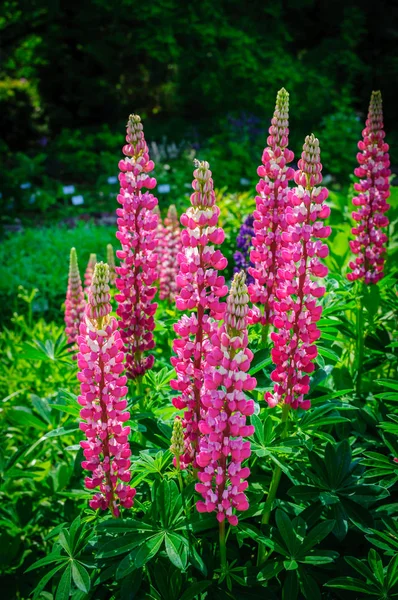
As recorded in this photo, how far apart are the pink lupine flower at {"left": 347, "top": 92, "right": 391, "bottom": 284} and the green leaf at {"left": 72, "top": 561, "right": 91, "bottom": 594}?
1.62 m

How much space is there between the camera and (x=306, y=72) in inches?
440

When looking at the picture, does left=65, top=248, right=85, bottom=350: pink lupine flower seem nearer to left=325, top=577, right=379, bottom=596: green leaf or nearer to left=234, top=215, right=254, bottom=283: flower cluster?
left=234, top=215, right=254, bottom=283: flower cluster

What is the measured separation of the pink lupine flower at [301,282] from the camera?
190 cm

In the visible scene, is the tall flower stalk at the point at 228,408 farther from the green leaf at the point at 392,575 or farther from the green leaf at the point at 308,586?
the green leaf at the point at 392,575

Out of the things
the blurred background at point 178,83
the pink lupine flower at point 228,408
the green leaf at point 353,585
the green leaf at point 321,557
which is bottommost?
the green leaf at point 353,585

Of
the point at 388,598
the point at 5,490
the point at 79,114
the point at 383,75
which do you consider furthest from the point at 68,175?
the point at 388,598

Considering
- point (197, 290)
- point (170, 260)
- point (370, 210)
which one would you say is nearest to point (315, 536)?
point (197, 290)

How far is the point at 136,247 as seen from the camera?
2295 millimetres

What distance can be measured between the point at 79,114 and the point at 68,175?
7.97 feet

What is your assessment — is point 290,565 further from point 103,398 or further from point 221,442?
point 103,398

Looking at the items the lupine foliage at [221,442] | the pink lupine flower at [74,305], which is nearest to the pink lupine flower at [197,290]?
the lupine foliage at [221,442]

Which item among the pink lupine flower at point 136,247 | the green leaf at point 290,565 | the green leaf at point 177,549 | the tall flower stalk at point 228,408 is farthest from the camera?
the pink lupine flower at point 136,247

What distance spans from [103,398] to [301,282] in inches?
27.6

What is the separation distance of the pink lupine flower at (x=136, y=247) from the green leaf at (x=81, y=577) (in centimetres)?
74
